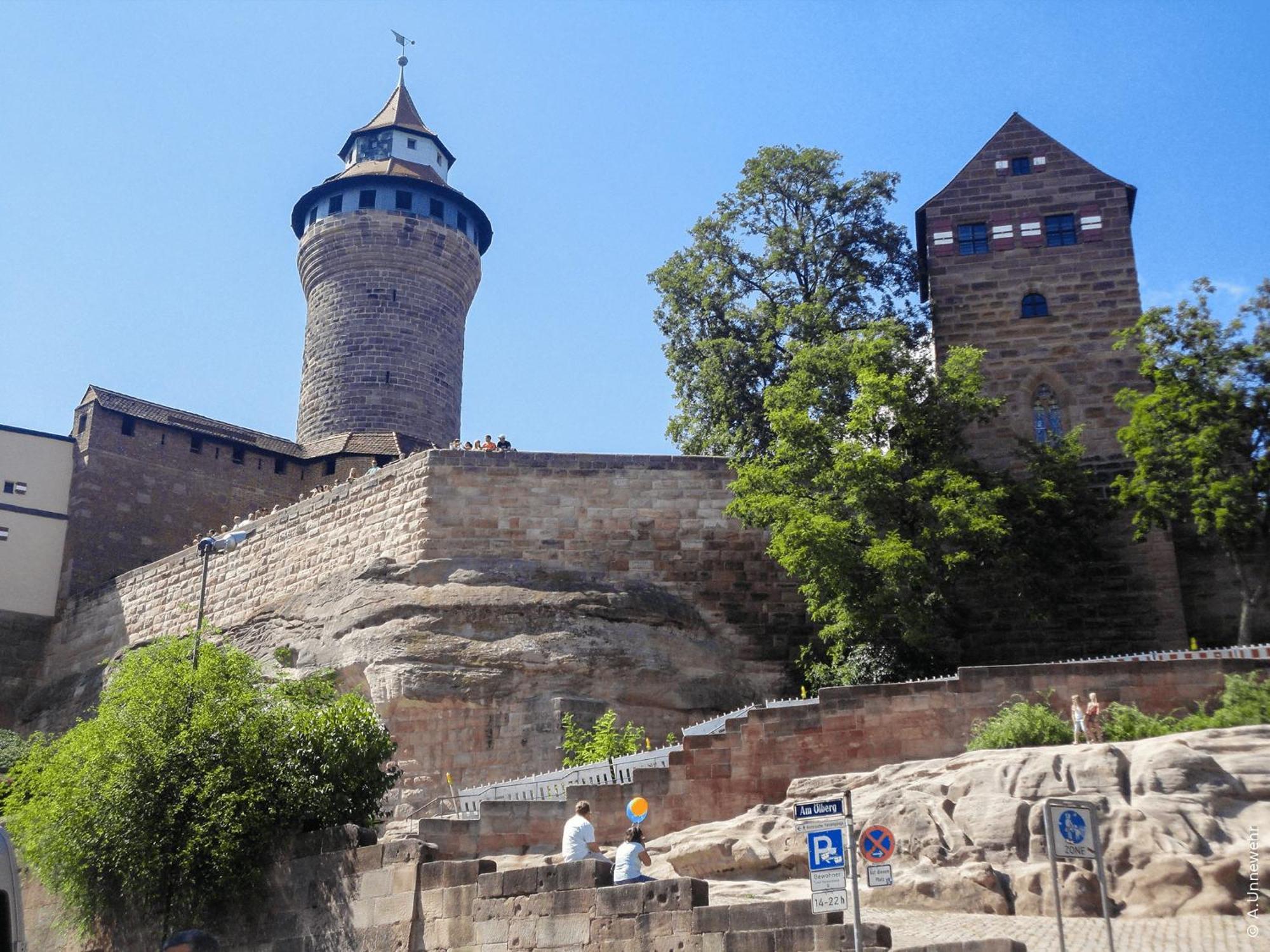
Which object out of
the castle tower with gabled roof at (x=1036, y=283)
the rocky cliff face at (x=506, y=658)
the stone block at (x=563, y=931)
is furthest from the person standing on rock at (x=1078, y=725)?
the castle tower with gabled roof at (x=1036, y=283)

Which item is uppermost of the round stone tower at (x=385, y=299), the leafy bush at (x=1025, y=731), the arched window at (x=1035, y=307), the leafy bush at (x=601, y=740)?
the round stone tower at (x=385, y=299)

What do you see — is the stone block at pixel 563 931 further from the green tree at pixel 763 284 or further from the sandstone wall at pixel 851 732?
the green tree at pixel 763 284

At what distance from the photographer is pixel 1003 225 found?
3006 cm

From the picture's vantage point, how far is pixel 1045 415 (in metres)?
28.8

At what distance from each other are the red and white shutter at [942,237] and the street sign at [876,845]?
20.3 meters

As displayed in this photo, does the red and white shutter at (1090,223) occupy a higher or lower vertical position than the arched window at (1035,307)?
higher

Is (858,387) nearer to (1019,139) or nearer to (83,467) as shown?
(1019,139)

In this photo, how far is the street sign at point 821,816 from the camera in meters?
11.1

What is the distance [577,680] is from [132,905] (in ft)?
28.2

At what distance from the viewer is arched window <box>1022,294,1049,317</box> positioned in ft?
96.5

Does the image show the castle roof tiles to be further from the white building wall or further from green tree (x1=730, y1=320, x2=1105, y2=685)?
green tree (x1=730, y1=320, x2=1105, y2=685)

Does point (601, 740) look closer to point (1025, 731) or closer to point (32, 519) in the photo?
point (1025, 731)

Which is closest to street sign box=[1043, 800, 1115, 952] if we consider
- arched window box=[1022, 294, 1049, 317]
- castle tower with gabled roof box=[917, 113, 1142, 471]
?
castle tower with gabled roof box=[917, 113, 1142, 471]

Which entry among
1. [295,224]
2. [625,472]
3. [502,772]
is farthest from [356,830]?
[295,224]
